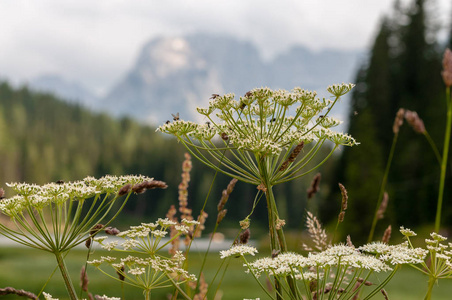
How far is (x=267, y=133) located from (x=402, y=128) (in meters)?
57.6

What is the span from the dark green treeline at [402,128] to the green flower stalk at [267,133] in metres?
37.7

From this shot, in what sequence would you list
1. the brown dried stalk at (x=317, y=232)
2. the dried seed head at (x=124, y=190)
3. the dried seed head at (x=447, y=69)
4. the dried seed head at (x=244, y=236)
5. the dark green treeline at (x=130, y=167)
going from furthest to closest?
the dark green treeline at (x=130, y=167), the brown dried stalk at (x=317, y=232), the dried seed head at (x=244, y=236), the dried seed head at (x=447, y=69), the dried seed head at (x=124, y=190)

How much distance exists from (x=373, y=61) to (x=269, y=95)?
56622 mm

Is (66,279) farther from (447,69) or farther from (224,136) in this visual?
(447,69)

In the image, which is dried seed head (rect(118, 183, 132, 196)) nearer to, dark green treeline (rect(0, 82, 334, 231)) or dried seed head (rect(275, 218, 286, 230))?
dried seed head (rect(275, 218, 286, 230))

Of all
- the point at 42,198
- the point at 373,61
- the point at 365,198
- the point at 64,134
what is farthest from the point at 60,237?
the point at 64,134

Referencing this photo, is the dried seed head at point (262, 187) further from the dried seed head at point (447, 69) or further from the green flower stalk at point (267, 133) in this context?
the dried seed head at point (447, 69)

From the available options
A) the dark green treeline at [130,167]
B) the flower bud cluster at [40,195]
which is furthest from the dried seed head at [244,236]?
the dark green treeline at [130,167]

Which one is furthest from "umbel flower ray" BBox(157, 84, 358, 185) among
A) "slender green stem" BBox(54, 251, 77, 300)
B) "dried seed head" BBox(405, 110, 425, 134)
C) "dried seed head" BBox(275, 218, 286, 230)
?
A: "slender green stem" BBox(54, 251, 77, 300)

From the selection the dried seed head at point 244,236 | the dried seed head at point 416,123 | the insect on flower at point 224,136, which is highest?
the insect on flower at point 224,136

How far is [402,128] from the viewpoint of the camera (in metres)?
57.8

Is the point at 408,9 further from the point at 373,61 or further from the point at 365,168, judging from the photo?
the point at 365,168

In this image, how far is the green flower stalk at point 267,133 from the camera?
382 cm

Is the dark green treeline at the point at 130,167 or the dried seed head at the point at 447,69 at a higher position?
the dark green treeline at the point at 130,167
